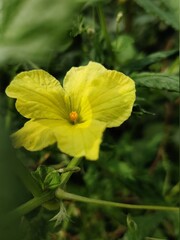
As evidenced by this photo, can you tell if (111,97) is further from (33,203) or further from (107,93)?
(33,203)

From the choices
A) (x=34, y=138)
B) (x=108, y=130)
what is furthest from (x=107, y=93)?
(x=108, y=130)

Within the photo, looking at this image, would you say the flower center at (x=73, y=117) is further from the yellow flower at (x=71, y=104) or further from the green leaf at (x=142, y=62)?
the green leaf at (x=142, y=62)

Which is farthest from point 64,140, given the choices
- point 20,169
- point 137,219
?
point 137,219

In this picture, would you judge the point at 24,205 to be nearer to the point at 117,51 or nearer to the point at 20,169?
the point at 20,169

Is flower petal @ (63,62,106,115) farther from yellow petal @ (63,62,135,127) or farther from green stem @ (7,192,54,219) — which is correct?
green stem @ (7,192,54,219)

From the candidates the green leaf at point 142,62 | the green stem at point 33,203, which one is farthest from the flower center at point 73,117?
the green leaf at point 142,62

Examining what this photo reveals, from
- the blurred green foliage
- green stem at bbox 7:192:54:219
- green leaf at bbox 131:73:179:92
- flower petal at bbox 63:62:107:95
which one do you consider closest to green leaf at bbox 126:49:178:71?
the blurred green foliage
